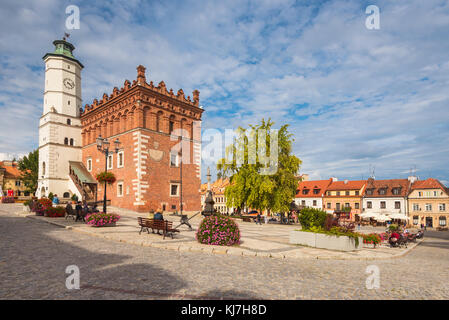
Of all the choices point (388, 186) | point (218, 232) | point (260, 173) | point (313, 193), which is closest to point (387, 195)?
point (388, 186)

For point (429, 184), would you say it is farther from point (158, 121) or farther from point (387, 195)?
point (158, 121)

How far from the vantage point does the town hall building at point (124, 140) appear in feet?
92.6

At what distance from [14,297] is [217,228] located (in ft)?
23.2

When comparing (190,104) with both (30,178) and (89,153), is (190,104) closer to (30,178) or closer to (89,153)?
(89,153)

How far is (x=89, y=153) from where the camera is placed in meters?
35.6

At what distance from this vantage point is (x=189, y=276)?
20.8 ft

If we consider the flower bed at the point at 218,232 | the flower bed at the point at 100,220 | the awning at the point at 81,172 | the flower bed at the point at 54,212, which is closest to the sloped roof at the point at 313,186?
the awning at the point at 81,172

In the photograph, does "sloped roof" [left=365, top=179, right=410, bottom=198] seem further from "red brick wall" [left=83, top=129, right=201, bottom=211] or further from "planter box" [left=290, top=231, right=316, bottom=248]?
"planter box" [left=290, top=231, right=316, bottom=248]

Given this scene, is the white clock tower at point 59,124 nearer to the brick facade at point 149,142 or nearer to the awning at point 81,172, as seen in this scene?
the awning at point 81,172

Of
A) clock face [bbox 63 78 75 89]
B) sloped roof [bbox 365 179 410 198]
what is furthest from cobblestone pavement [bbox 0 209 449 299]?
sloped roof [bbox 365 179 410 198]

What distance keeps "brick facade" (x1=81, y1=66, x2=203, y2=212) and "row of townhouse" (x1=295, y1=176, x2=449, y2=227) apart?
79.2 feet

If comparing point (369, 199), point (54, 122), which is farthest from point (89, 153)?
point (369, 199)

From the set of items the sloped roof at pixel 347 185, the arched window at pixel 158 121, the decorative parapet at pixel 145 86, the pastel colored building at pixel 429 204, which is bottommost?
the pastel colored building at pixel 429 204
